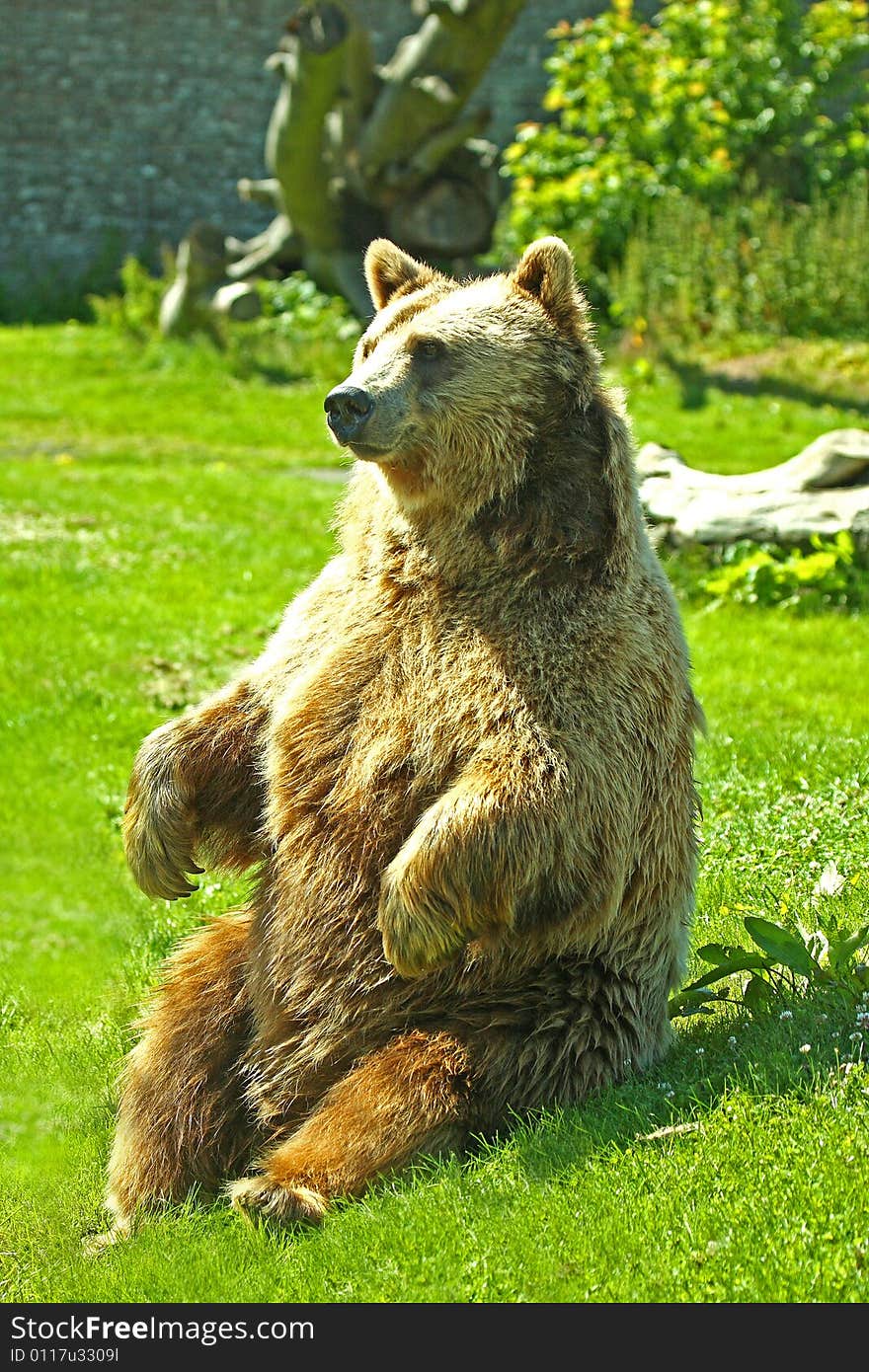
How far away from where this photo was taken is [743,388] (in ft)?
49.9

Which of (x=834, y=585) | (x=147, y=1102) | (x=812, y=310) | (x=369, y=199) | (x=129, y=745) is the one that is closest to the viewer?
(x=147, y=1102)

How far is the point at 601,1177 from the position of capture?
3404mm

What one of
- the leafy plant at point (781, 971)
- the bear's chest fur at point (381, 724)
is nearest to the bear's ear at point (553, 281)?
the bear's chest fur at point (381, 724)

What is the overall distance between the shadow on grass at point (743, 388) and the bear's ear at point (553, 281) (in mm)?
10627

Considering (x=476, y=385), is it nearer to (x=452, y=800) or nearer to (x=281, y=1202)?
(x=452, y=800)

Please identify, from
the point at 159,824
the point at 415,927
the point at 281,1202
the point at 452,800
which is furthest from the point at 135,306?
the point at 281,1202

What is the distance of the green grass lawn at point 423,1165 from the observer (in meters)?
3.21

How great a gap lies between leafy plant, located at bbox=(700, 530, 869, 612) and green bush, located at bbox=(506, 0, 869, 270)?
9722 mm

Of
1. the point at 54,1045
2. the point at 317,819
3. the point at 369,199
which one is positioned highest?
the point at 369,199

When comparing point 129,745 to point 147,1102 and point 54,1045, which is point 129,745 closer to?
point 54,1045

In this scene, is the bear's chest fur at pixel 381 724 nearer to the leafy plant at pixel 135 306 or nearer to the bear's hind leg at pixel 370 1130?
the bear's hind leg at pixel 370 1130

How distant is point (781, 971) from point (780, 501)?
200 inches
